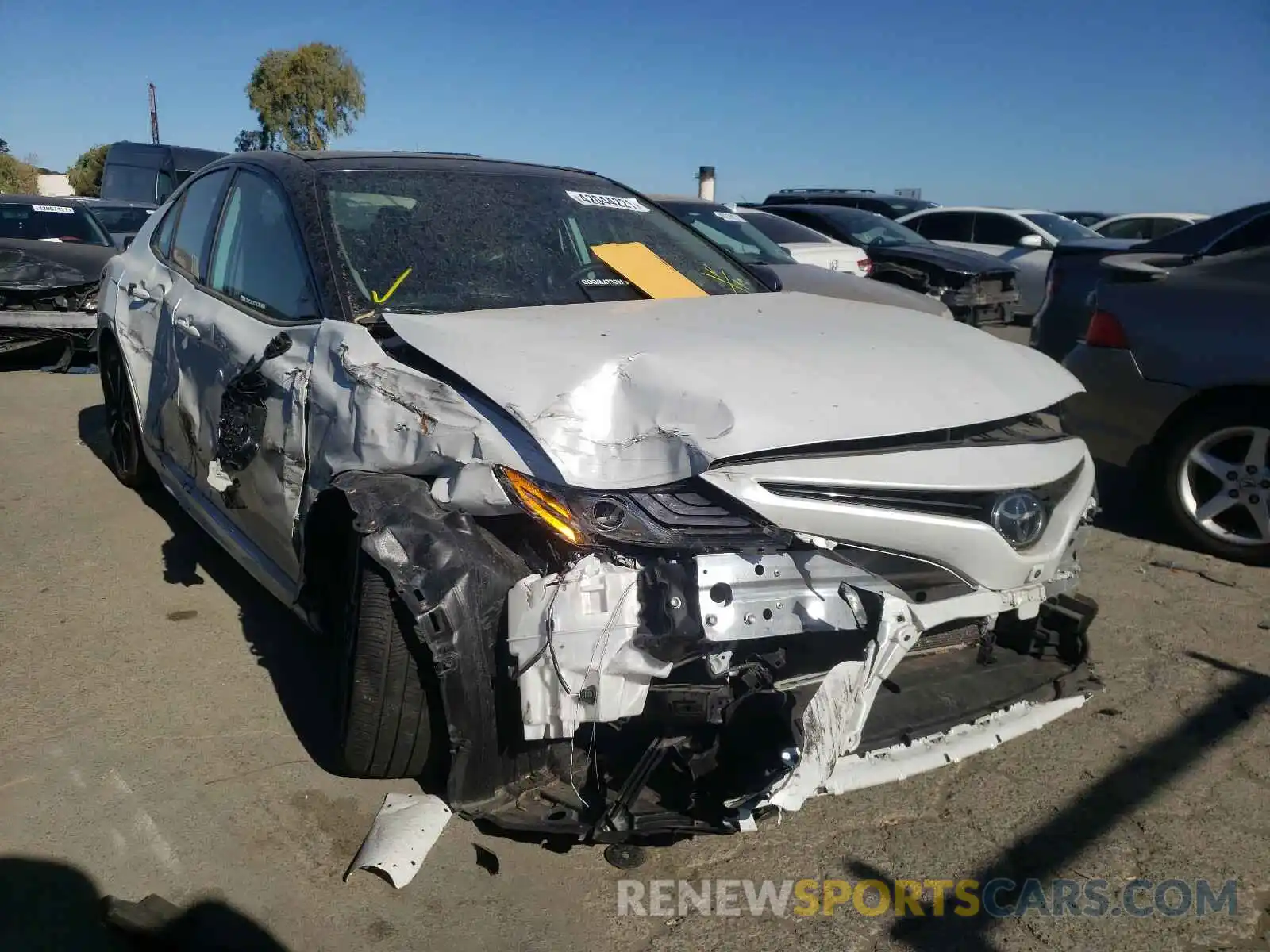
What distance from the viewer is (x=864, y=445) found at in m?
2.49

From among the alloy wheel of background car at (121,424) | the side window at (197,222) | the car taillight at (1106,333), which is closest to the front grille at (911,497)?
the car taillight at (1106,333)

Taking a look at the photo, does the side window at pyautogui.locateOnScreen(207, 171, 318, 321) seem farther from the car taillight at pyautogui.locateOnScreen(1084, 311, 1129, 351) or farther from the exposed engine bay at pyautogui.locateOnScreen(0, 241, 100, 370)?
the exposed engine bay at pyautogui.locateOnScreen(0, 241, 100, 370)

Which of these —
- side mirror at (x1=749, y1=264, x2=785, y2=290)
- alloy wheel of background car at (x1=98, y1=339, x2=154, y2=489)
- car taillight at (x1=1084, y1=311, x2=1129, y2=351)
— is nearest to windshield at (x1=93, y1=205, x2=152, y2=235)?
alloy wheel of background car at (x1=98, y1=339, x2=154, y2=489)

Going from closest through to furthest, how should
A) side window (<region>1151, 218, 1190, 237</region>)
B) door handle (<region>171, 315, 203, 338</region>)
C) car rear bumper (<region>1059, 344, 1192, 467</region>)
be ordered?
door handle (<region>171, 315, 203, 338</region>), car rear bumper (<region>1059, 344, 1192, 467</region>), side window (<region>1151, 218, 1190, 237</region>)

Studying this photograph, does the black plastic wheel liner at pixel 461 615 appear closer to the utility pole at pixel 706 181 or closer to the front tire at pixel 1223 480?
the front tire at pixel 1223 480

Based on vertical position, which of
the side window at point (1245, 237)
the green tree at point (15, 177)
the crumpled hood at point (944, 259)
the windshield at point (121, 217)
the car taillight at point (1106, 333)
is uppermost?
Answer: the green tree at point (15, 177)

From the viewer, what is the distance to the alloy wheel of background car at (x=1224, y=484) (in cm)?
445

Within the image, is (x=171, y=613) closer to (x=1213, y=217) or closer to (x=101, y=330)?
(x=101, y=330)

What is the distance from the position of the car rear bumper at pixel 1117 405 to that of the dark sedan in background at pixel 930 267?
6533 millimetres

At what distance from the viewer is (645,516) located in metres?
2.29

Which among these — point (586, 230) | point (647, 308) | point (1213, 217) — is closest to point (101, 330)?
point (586, 230)

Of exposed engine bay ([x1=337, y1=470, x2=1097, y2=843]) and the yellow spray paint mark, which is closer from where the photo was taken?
exposed engine bay ([x1=337, y1=470, x2=1097, y2=843])

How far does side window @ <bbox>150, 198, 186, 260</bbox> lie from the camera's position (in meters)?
4.58

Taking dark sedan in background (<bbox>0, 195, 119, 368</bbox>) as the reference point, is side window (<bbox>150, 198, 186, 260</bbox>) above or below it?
above
